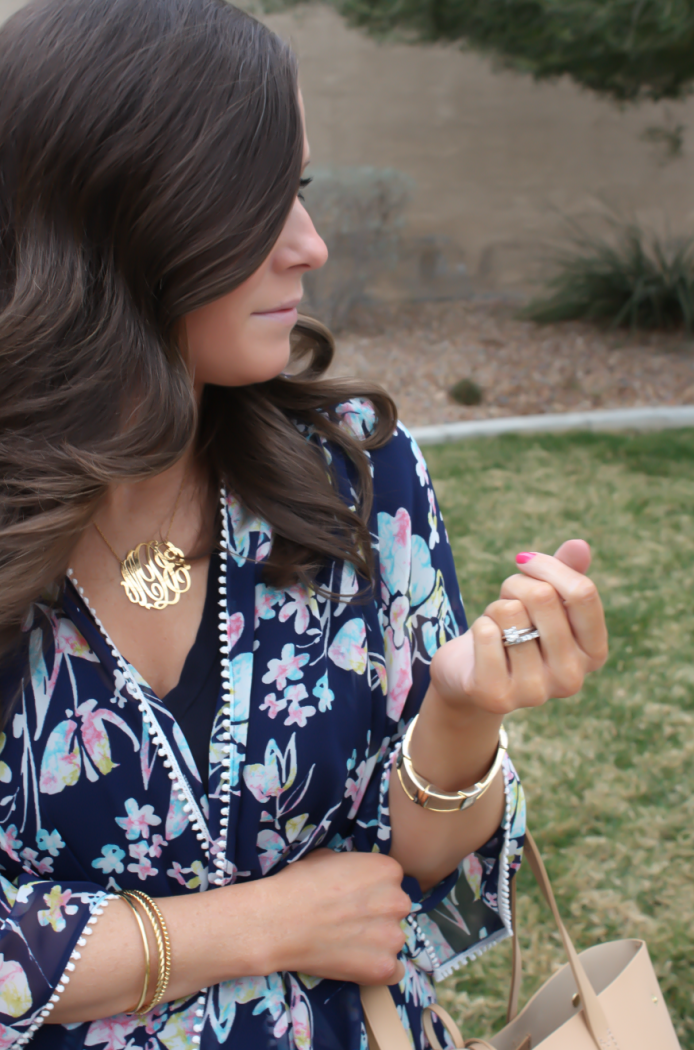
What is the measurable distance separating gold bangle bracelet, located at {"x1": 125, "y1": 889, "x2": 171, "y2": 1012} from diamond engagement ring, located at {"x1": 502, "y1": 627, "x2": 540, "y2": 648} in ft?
2.02

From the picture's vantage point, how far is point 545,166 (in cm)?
904

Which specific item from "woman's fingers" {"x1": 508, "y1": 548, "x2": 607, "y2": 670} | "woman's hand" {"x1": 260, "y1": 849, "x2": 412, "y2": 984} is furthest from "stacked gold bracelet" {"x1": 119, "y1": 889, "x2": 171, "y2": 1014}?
"woman's fingers" {"x1": 508, "y1": 548, "x2": 607, "y2": 670}

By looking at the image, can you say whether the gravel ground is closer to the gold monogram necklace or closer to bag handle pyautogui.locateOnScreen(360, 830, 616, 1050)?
the gold monogram necklace

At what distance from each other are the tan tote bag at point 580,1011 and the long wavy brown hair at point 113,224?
624 millimetres

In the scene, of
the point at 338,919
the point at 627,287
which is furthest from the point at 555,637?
the point at 627,287

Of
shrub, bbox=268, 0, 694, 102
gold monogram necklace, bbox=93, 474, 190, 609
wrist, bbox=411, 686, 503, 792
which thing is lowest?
wrist, bbox=411, 686, 503, 792

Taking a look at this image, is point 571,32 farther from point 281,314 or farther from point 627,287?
point 281,314

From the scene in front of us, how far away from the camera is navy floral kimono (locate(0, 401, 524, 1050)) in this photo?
1.18 meters

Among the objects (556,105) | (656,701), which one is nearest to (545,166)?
(556,105)

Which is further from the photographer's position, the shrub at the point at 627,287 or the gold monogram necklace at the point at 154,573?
the shrub at the point at 627,287

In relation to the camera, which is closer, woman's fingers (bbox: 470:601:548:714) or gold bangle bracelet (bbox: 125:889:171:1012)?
woman's fingers (bbox: 470:601:548:714)

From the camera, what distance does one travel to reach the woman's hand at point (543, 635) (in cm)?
97

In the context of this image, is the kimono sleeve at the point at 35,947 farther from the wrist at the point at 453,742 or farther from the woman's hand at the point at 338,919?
the wrist at the point at 453,742

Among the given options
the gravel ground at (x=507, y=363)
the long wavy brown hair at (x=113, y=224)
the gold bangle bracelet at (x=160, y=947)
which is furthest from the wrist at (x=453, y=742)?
the gravel ground at (x=507, y=363)
